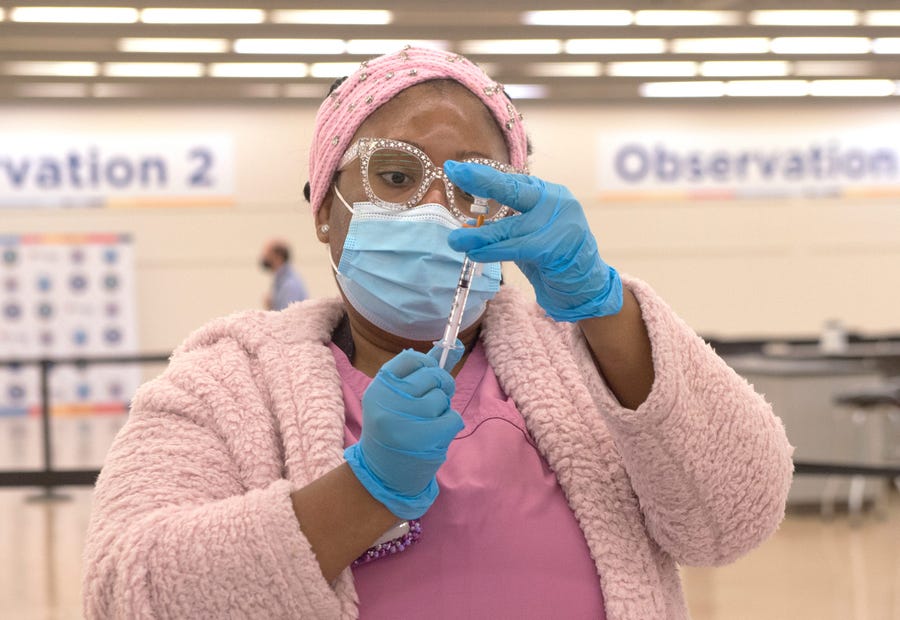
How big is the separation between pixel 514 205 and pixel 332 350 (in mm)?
450

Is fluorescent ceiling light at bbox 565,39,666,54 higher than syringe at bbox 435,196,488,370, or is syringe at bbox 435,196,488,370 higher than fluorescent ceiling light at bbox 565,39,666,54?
fluorescent ceiling light at bbox 565,39,666,54

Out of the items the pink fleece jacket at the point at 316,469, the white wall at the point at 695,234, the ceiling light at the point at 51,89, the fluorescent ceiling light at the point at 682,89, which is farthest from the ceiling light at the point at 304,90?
the pink fleece jacket at the point at 316,469

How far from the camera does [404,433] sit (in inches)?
42.0

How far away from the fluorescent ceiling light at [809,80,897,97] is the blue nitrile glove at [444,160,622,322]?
35.2ft

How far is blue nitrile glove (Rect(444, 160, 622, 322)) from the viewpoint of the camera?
1.10 meters

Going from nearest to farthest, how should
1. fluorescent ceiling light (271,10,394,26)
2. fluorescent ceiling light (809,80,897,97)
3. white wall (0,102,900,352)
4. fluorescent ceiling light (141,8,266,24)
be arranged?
fluorescent ceiling light (141,8,266,24) → fluorescent ceiling light (271,10,394,26) → fluorescent ceiling light (809,80,897,97) → white wall (0,102,900,352)

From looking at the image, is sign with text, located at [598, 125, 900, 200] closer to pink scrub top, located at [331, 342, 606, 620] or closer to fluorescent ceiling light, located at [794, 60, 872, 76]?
fluorescent ceiling light, located at [794, 60, 872, 76]

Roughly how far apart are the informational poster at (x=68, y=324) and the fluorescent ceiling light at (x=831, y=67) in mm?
7453

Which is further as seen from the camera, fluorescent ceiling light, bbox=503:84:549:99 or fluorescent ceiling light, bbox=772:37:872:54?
fluorescent ceiling light, bbox=503:84:549:99

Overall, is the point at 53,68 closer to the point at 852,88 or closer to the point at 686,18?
the point at 686,18

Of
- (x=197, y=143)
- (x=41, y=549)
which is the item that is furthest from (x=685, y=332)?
(x=197, y=143)

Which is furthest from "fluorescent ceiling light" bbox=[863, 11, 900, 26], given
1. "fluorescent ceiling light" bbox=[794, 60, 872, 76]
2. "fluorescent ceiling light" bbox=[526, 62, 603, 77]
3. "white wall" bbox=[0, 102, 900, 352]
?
"white wall" bbox=[0, 102, 900, 352]

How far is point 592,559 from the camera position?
1.25 meters

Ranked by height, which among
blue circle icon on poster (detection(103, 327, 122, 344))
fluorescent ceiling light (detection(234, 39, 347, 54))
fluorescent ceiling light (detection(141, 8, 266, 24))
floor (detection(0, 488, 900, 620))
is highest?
fluorescent ceiling light (detection(141, 8, 266, 24))
